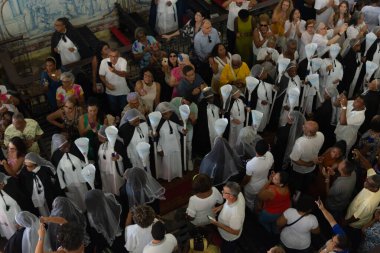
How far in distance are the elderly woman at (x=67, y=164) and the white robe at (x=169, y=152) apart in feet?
3.72

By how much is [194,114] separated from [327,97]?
191 centimetres

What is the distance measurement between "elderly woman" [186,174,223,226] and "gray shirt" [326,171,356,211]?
1453 mm

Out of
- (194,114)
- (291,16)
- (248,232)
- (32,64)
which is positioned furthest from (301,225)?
(32,64)

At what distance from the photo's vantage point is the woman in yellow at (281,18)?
8242 mm

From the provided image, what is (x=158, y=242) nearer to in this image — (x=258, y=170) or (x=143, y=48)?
(x=258, y=170)

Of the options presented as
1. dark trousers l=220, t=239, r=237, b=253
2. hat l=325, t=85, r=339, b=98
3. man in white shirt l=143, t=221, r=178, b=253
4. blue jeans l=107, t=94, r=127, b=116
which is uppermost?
man in white shirt l=143, t=221, r=178, b=253

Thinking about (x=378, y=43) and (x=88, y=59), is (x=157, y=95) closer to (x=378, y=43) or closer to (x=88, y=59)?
(x=88, y=59)

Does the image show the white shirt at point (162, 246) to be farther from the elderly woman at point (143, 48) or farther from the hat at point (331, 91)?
the elderly woman at point (143, 48)

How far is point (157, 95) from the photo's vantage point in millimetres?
6930

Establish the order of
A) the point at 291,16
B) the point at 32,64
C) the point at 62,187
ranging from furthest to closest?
1. the point at 32,64
2. the point at 291,16
3. the point at 62,187

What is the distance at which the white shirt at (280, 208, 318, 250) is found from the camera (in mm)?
4922

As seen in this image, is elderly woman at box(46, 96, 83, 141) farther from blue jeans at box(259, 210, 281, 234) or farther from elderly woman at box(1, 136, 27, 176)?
blue jeans at box(259, 210, 281, 234)

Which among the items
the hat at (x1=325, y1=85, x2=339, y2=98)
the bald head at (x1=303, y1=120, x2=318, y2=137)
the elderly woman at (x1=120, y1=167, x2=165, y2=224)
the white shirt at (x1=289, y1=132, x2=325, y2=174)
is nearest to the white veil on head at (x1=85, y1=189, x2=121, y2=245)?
the elderly woman at (x1=120, y1=167, x2=165, y2=224)

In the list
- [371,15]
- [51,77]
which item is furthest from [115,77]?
[371,15]
